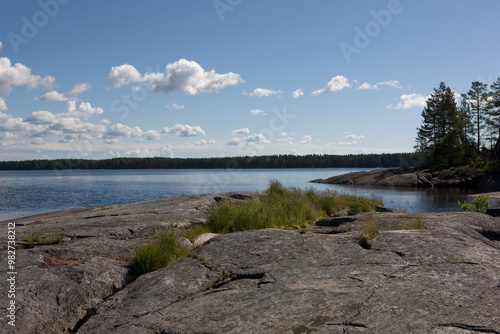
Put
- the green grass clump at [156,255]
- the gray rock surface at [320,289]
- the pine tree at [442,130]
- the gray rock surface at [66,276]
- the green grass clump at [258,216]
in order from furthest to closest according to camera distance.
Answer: the pine tree at [442,130], the green grass clump at [258,216], the green grass clump at [156,255], the gray rock surface at [66,276], the gray rock surface at [320,289]

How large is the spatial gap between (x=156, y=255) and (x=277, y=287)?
268 cm

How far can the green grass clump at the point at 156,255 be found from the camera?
696 cm

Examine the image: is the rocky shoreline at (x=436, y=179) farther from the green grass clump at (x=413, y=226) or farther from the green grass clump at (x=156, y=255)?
the green grass clump at (x=156, y=255)

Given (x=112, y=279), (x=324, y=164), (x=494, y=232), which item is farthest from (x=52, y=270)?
(x=324, y=164)

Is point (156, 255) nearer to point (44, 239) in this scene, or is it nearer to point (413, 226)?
point (44, 239)

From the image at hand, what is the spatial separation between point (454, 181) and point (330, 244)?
50.9 meters

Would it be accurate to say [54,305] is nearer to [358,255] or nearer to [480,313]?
[358,255]

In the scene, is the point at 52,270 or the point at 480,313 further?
the point at 52,270

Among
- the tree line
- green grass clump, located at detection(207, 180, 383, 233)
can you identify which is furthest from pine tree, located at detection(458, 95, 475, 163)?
green grass clump, located at detection(207, 180, 383, 233)

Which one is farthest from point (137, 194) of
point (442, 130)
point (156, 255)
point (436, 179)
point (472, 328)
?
point (442, 130)

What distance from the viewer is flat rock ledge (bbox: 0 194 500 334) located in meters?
4.36

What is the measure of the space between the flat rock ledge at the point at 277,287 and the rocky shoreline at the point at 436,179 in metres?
40.1

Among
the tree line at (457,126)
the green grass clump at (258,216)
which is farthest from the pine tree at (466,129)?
the green grass clump at (258,216)

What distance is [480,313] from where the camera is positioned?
421 centimetres
